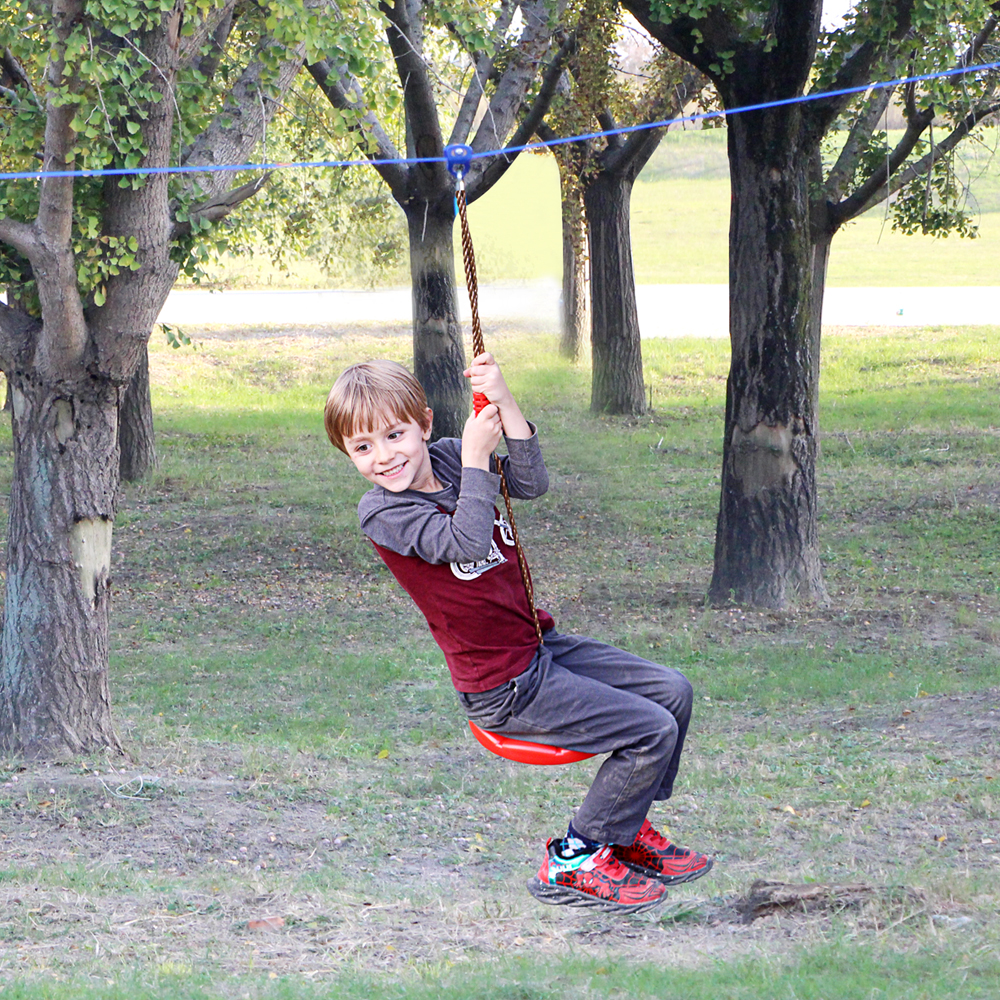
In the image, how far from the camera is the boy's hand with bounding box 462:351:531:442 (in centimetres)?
335

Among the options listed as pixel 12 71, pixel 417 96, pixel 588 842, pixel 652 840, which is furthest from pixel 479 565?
pixel 417 96

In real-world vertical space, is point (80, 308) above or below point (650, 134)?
below

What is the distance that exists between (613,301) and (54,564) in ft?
42.8

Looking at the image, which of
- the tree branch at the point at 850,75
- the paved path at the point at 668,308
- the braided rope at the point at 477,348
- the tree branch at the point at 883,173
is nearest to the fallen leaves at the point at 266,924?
the braided rope at the point at 477,348

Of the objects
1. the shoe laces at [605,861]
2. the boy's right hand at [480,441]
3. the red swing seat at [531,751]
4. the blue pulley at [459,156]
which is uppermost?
the blue pulley at [459,156]

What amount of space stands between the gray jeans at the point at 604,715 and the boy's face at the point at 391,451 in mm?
606

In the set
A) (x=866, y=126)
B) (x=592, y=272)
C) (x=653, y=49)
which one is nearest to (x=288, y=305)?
(x=592, y=272)

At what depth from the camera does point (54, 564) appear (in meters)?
6.36

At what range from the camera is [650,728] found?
3471 mm

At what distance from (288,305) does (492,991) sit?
2744 cm

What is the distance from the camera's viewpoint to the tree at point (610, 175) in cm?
1395

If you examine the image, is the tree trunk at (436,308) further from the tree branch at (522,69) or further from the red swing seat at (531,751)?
the red swing seat at (531,751)

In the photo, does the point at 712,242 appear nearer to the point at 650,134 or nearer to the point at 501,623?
the point at 650,134

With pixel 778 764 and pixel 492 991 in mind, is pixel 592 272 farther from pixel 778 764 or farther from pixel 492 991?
pixel 492 991
